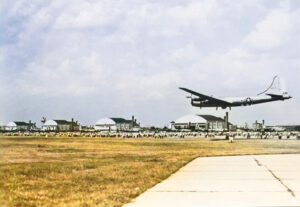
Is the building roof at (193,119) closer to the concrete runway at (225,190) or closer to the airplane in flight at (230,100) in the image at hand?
the airplane in flight at (230,100)

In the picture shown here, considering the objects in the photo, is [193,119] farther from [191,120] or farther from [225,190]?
[225,190]

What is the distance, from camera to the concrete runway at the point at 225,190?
8538mm

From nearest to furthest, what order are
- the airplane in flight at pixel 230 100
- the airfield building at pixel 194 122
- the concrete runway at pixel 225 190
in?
1. the concrete runway at pixel 225 190
2. the airplane in flight at pixel 230 100
3. the airfield building at pixel 194 122

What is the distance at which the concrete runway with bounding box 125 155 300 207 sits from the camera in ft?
28.0

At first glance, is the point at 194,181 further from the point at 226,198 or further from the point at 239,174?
the point at 226,198

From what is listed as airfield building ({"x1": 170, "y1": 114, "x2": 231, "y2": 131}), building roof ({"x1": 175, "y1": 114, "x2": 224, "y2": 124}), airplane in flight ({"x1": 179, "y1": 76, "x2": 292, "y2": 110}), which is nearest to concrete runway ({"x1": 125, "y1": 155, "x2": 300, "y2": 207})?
airplane in flight ({"x1": 179, "y1": 76, "x2": 292, "y2": 110})

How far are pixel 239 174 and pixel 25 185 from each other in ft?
21.1

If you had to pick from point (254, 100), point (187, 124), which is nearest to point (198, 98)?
point (254, 100)

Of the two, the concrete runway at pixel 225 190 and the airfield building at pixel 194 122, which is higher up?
the airfield building at pixel 194 122

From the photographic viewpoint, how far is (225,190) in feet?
33.7

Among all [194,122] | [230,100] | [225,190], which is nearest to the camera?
[225,190]

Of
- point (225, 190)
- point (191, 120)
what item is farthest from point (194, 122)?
point (225, 190)

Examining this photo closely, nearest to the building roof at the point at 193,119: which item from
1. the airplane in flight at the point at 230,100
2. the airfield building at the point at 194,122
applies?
the airfield building at the point at 194,122

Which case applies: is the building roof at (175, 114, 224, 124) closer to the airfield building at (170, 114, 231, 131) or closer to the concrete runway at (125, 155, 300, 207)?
the airfield building at (170, 114, 231, 131)
